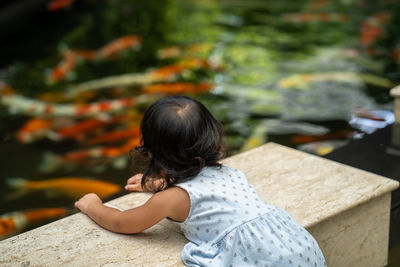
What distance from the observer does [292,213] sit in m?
1.85

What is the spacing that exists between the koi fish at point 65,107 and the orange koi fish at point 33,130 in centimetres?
17

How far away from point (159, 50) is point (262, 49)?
3.69 feet

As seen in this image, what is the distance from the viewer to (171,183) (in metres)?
1.63

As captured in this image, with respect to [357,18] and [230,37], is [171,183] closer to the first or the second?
[230,37]

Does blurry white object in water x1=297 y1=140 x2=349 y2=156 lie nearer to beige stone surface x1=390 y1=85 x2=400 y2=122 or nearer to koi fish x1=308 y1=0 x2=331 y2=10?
beige stone surface x1=390 y1=85 x2=400 y2=122

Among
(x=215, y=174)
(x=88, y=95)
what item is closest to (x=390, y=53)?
(x=88, y=95)

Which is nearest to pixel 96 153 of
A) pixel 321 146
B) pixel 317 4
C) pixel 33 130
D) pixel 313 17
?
pixel 33 130

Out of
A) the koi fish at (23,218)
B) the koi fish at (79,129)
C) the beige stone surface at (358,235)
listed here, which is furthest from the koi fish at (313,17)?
the beige stone surface at (358,235)

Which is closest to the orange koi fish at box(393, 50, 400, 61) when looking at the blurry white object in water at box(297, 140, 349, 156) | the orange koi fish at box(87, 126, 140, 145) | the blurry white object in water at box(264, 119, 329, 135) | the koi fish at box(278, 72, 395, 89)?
the koi fish at box(278, 72, 395, 89)

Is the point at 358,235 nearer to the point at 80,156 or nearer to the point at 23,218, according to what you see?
the point at 23,218

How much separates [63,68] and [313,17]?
11.2 feet

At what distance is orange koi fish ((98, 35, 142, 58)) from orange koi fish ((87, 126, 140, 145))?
2074mm

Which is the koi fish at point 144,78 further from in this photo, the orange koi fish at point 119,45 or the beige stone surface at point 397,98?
the beige stone surface at point 397,98

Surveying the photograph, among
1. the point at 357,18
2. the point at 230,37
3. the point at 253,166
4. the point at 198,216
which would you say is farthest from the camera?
the point at 357,18
